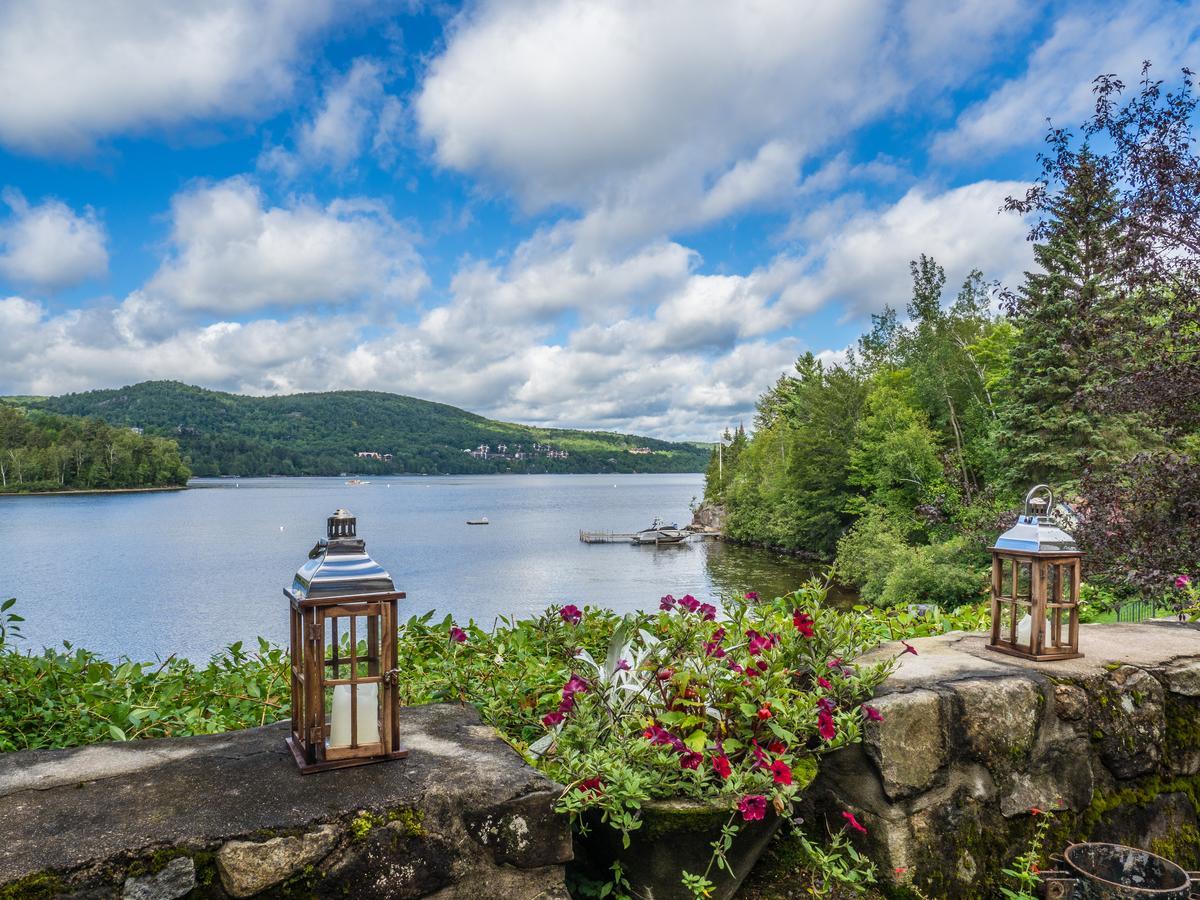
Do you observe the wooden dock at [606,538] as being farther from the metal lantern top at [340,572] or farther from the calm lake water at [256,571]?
the metal lantern top at [340,572]

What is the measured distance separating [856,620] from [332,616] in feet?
7.30

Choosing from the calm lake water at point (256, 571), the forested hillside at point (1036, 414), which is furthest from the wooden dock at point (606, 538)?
the forested hillside at point (1036, 414)

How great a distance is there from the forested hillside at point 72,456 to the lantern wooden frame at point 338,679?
121073 mm

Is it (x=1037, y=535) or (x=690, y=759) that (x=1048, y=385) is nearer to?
(x=1037, y=535)

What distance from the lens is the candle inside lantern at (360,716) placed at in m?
2.20

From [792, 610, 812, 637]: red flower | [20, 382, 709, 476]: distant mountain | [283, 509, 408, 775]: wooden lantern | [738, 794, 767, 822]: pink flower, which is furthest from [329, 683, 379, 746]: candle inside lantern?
[20, 382, 709, 476]: distant mountain

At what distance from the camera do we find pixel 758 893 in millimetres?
2650

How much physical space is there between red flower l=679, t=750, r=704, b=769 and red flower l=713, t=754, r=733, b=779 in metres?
0.05

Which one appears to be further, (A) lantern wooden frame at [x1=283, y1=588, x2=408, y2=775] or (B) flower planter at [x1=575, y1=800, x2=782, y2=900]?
(B) flower planter at [x1=575, y1=800, x2=782, y2=900]

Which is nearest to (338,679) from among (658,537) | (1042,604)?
(1042,604)

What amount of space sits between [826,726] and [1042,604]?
1.51m

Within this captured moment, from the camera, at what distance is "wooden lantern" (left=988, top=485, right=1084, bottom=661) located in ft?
11.2

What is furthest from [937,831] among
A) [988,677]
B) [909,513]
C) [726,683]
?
[909,513]

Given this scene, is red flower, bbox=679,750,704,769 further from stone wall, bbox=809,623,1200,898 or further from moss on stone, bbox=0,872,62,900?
moss on stone, bbox=0,872,62,900
